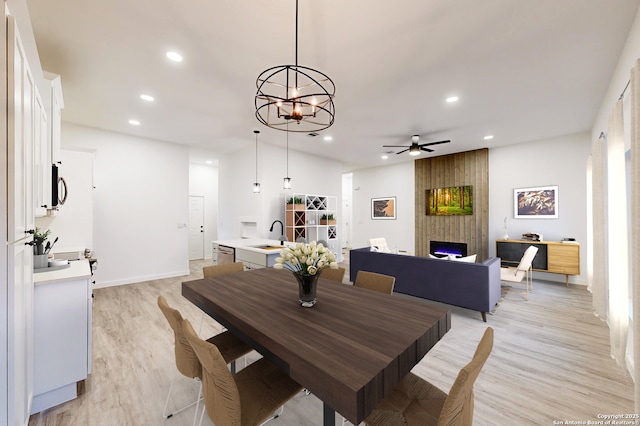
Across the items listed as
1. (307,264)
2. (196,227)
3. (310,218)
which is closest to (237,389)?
(307,264)

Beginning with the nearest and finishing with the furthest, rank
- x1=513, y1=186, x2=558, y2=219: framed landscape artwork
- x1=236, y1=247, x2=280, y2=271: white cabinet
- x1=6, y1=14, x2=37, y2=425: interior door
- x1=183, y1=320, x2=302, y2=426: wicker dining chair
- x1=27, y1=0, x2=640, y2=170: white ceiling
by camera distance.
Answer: x1=183, y1=320, x2=302, y2=426: wicker dining chair → x1=6, y1=14, x2=37, y2=425: interior door → x1=27, y1=0, x2=640, y2=170: white ceiling → x1=236, y1=247, x2=280, y2=271: white cabinet → x1=513, y1=186, x2=558, y2=219: framed landscape artwork

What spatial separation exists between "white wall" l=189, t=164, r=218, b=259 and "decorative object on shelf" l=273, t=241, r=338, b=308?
7.38 metres

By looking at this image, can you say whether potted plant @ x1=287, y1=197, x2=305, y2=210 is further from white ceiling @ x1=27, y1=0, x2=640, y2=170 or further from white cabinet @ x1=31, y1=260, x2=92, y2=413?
white cabinet @ x1=31, y1=260, x2=92, y2=413

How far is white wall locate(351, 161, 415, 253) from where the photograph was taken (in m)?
7.62

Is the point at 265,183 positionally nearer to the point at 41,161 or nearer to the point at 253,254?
the point at 253,254

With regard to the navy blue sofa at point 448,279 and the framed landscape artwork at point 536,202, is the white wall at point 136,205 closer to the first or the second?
the navy blue sofa at point 448,279

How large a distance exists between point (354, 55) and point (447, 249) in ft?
18.6

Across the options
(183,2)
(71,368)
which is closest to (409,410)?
(71,368)

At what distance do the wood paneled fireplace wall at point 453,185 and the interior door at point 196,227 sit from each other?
653 cm

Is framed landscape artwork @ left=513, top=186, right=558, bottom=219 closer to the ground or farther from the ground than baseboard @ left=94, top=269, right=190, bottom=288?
farther from the ground

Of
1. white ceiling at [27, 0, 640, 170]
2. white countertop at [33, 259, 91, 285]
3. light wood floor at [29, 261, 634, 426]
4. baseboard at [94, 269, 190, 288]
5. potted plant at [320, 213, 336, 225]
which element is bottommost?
light wood floor at [29, 261, 634, 426]

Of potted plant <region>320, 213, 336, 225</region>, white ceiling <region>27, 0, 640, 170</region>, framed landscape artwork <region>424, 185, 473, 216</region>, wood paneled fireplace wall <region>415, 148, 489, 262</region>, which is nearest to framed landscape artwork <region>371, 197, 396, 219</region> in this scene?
wood paneled fireplace wall <region>415, 148, 489, 262</region>

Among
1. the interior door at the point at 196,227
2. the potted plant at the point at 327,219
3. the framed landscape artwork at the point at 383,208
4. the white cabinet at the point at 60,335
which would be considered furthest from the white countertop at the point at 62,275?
the framed landscape artwork at the point at 383,208

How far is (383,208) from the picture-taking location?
824 centimetres
